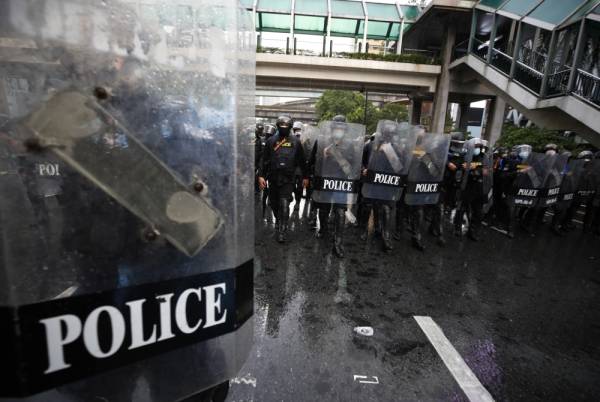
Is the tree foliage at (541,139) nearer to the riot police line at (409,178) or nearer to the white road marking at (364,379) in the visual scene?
the riot police line at (409,178)

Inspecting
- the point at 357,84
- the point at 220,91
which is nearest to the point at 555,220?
Result: the point at 220,91

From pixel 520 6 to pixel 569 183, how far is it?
8713 mm

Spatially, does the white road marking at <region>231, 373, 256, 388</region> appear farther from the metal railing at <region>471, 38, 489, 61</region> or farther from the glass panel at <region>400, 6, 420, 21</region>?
the glass panel at <region>400, 6, 420, 21</region>

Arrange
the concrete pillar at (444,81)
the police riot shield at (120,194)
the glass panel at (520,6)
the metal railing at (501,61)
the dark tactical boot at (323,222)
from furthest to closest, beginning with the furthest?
1. the concrete pillar at (444,81)
2. the metal railing at (501,61)
3. the glass panel at (520,6)
4. the dark tactical boot at (323,222)
5. the police riot shield at (120,194)

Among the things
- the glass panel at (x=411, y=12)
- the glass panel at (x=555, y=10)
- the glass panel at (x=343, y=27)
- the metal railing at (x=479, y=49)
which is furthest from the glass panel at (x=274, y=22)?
the glass panel at (x=555, y=10)

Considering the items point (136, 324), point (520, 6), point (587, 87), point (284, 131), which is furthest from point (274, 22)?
point (136, 324)

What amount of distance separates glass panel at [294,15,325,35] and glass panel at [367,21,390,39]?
3466 mm

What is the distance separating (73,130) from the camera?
0.76 m

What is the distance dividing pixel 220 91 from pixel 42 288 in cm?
68

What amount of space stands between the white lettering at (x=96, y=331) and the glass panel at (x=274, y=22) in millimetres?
24721

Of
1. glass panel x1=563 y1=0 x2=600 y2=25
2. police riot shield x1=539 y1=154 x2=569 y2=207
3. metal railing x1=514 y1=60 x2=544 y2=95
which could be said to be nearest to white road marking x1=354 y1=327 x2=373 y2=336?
police riot shield x1=539 y1=154 x2=569 y2=207

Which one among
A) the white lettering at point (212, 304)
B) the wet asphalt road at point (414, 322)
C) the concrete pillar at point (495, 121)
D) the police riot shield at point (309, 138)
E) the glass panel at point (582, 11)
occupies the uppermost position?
the glass panel at point (582, 11)

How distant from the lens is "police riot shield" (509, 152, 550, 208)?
660cm

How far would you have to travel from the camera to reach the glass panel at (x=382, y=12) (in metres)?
22.6
